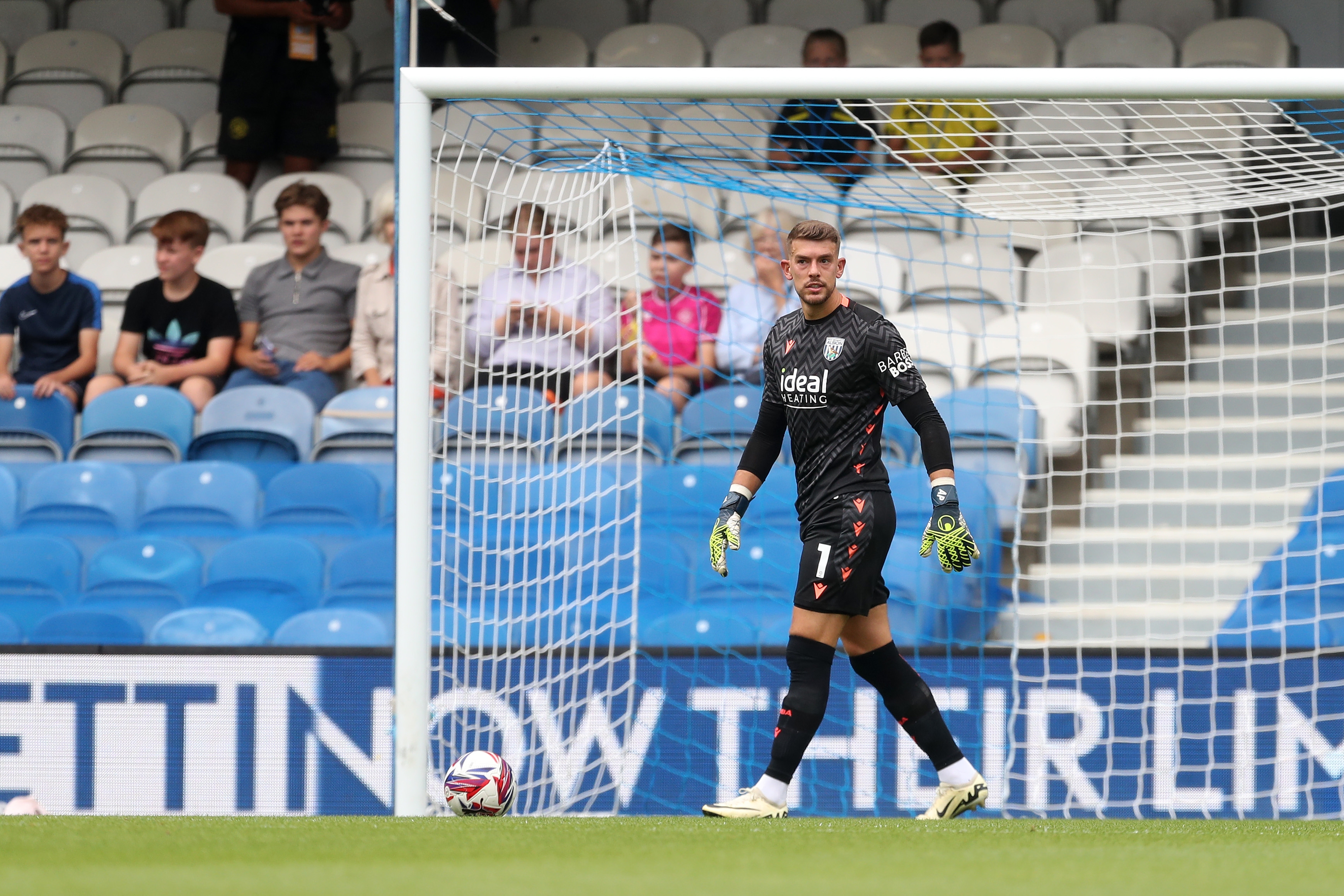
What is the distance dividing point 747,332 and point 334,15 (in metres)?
3.54

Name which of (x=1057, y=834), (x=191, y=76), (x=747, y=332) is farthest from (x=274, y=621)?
(x=191, y=76)

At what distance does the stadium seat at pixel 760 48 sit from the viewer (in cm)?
886

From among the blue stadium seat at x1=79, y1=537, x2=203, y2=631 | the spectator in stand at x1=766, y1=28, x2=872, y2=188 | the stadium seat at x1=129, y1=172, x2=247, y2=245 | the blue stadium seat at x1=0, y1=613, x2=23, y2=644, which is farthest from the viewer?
the stadium seat at x1=129, y1=172, x2=247, y2=245

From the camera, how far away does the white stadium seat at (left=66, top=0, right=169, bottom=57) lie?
10.0m

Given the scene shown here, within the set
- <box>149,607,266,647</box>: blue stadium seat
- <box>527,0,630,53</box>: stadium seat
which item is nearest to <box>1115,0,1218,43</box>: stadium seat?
<box>527,0,630,53</box>: stadium seat

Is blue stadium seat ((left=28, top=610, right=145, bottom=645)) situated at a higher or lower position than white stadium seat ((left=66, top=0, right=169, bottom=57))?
lower

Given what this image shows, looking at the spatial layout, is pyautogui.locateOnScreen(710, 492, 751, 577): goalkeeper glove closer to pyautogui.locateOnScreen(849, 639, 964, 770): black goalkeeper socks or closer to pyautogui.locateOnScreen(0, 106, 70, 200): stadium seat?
pyautogui.locateOnScreen(849, 639, 964, 770): black goalkeeper socks

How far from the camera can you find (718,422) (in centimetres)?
662

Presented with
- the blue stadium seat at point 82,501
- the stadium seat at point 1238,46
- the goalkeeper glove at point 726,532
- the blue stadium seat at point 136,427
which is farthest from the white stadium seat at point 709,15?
the goalkeeper glove at point 726,532

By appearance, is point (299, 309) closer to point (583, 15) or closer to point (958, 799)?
point (583, 15)

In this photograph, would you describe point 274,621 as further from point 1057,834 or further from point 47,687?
point 1057,834

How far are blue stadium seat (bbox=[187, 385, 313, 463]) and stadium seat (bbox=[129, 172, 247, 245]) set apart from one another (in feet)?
5.28

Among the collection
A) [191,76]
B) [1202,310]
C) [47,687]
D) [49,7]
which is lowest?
[47,687]

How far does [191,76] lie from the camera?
9.42m
